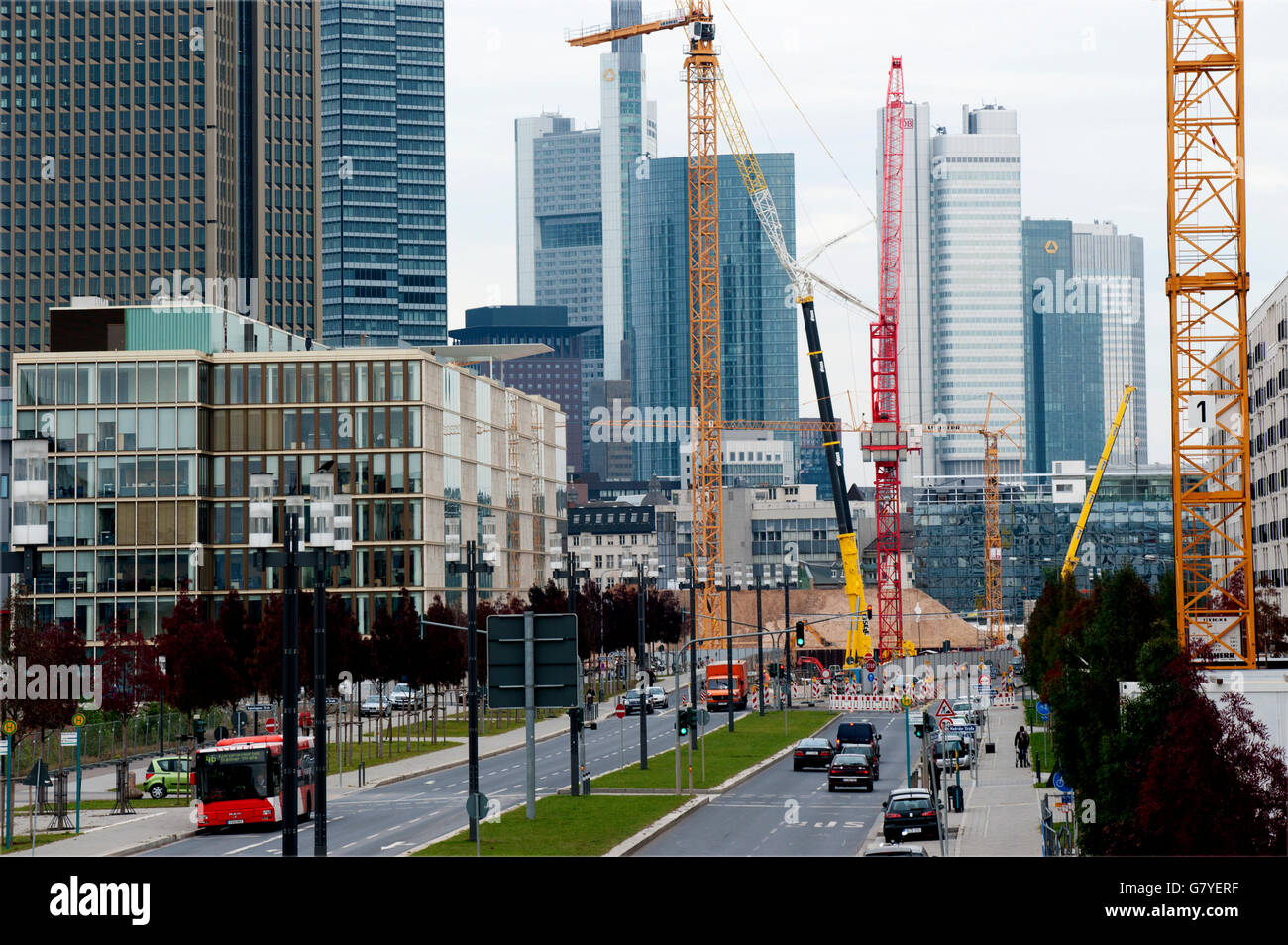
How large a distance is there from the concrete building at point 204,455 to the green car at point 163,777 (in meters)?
57.7

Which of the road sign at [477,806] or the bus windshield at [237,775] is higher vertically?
the road sign at [477,806]

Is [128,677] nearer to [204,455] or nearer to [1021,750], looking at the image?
[1021,750]

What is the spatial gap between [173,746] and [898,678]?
55.1 metres

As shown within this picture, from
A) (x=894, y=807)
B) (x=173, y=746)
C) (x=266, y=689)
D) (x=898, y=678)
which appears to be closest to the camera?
(x=894, y=807)

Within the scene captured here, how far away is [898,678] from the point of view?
399 ft

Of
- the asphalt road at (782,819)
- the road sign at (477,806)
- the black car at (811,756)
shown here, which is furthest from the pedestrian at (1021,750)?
the road sign at (477,806)

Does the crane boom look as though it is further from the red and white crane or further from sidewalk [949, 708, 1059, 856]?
sidewalk [949, 708, 1059, 856]

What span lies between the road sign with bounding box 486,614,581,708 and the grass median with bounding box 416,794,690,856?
369 centimetres

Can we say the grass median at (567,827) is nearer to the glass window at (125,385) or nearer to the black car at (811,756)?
the black car at (811,756)

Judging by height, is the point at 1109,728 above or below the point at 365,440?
below

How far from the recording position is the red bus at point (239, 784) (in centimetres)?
5247
